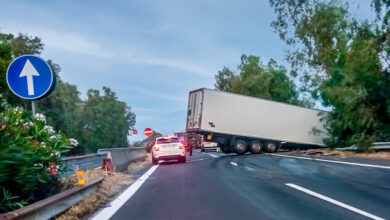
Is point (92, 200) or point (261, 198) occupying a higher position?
point (261, 198)

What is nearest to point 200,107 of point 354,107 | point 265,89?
point 354,107

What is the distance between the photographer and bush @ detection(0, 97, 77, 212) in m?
5.77

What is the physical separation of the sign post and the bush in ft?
1.02

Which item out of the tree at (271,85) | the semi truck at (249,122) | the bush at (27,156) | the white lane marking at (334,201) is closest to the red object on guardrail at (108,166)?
the bush at (27,156)

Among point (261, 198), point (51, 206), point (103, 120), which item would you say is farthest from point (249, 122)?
point (103, 120)

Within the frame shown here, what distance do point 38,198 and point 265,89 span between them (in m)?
62.8

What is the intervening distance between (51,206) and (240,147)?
26559 millimetres

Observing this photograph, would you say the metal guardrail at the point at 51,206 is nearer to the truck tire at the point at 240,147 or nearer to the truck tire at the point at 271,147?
the truck tire at the point at 240,147

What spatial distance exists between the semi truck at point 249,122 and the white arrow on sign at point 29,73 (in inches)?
873

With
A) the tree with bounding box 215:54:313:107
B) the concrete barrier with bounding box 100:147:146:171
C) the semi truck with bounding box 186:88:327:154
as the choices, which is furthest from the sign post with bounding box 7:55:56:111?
the tree with bounding box 215:54:313:107

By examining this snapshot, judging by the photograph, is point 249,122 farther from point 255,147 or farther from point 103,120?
point 103,120

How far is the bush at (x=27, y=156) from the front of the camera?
5.77 m

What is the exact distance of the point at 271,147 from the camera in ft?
111

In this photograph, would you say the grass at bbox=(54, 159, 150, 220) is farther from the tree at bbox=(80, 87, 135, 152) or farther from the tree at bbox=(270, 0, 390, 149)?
the tree at bbox=(80, 87, 135, 152)
